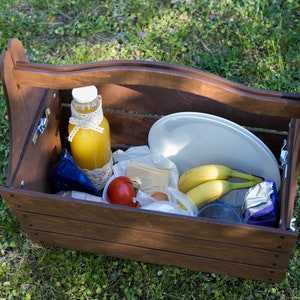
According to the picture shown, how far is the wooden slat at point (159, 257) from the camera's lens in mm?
1317

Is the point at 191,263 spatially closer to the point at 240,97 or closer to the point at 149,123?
the point at 149,123

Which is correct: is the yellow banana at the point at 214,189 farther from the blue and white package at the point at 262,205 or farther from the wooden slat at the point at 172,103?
the wooden slat at the point at 172,103

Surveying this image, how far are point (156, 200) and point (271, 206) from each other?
0.31 meters

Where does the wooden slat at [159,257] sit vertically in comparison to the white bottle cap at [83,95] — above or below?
below

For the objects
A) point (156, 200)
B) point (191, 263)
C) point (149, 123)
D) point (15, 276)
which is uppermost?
point (149, 123)

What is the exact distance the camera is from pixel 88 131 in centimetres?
136

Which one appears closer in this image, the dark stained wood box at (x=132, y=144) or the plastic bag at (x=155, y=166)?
the dark stained wood box at (x=132, y=144)

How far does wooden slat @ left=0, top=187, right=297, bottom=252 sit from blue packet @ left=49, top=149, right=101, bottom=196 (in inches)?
5.9

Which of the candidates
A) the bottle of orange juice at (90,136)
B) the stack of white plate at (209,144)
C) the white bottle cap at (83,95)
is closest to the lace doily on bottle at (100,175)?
the bottle of orange juice at (90,136)

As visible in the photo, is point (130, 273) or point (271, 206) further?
point (130, 273)

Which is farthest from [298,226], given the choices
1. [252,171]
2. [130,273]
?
[130,273]

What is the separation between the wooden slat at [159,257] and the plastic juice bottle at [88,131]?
0.69 feet

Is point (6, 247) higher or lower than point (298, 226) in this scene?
lower

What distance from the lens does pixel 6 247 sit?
1.51 meters
